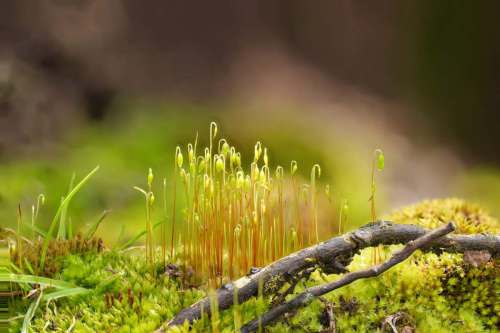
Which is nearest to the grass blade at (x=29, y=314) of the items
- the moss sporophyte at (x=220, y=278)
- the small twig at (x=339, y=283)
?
the moss sporophyte at (x=220, y=278)

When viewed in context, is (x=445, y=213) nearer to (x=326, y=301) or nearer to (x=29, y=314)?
(x=326, y=301)

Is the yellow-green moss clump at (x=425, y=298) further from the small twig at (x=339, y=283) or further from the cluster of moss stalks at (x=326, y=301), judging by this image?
the small twig at (x=339, y=283)

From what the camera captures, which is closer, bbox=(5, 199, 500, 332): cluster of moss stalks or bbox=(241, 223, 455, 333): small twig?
bbox=(241, 223, 455, 333): small twig

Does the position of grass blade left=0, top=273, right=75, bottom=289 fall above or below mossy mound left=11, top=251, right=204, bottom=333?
above

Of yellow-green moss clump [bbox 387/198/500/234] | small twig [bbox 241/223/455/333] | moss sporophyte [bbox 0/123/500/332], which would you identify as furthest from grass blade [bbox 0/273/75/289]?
yellow-green moss clump [bbox 387/198/500/234]

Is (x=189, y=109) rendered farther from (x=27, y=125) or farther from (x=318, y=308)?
(x=318, y=308)

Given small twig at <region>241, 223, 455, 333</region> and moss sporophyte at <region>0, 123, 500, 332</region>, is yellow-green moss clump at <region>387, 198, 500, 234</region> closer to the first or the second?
moss sporophyte at <region>0, 123, 500, 332</region>

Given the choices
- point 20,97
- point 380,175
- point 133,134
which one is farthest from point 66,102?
point 380,175
